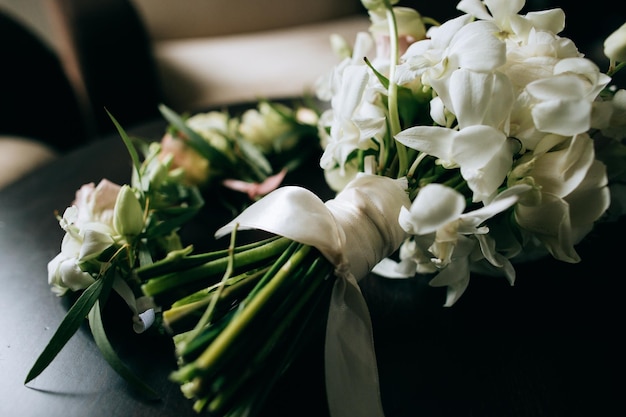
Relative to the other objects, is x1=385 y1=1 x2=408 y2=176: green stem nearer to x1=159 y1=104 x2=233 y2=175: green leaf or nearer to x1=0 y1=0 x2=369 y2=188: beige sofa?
x1=159 y1=104 x2=233 y2=175: green leaf

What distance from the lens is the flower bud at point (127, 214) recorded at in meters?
0.46

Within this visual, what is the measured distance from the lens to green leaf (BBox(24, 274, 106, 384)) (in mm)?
413

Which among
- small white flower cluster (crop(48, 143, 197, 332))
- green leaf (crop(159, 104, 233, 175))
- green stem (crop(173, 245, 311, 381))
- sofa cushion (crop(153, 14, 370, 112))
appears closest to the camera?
green stem (crop(173, 245, 311, 381))

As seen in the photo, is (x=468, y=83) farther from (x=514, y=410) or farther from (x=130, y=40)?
(x=130, y=40)

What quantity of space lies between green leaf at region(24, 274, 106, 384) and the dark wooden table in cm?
4

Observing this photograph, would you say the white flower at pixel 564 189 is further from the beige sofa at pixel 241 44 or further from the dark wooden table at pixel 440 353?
the beige sofa at pixel 241 44

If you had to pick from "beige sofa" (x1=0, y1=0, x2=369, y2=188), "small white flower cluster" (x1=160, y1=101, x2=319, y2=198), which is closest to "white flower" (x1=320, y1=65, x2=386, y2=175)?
"small white flower cluster" (x1=160, y1=101, x2=319, y2=198)

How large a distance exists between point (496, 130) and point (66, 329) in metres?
0.41

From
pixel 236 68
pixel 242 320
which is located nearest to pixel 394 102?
pixel 242 320

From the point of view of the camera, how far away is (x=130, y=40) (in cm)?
137

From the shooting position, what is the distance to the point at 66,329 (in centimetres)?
42

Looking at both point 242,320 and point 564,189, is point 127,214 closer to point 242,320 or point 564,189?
point 242,320

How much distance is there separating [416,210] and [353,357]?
0.52 feet

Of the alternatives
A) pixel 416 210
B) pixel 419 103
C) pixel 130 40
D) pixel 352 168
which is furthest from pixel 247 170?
pixel 130 40
